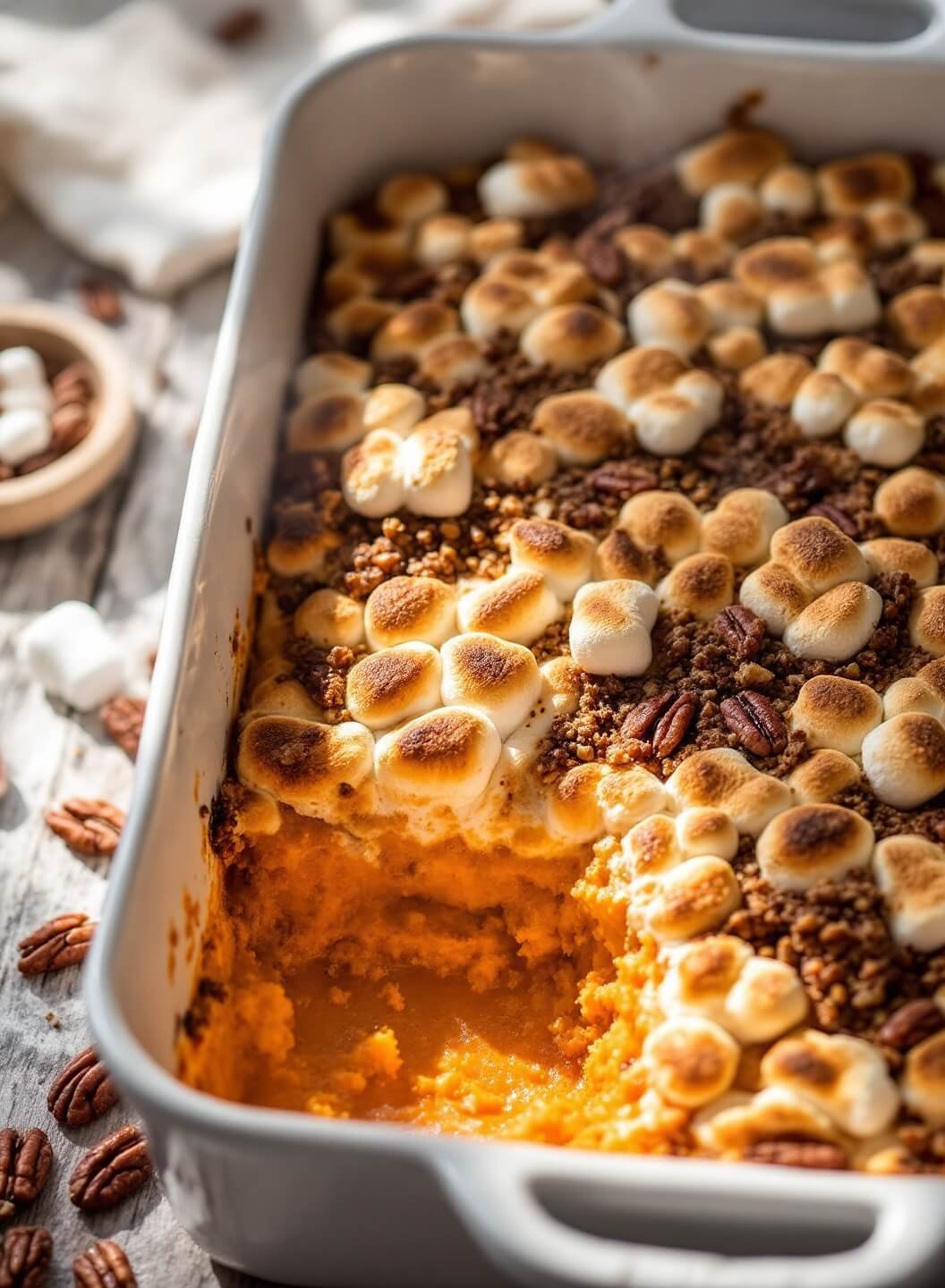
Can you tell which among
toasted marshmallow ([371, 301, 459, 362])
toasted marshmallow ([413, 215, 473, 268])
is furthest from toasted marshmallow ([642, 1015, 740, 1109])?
toasted marshmallow ([413, 215, 473, 268])

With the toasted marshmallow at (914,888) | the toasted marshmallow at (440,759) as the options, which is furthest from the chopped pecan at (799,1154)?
the toasted marshmallow at (440,759)

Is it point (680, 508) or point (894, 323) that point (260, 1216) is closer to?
point (680, 508)

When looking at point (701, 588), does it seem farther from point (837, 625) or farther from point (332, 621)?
point (332, 621)

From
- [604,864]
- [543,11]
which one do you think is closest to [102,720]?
[604,864]

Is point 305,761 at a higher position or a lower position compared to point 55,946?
higher

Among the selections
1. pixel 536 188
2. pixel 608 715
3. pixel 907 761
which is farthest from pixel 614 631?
pixel 536 188

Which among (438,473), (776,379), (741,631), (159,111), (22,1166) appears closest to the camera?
(22,1166)

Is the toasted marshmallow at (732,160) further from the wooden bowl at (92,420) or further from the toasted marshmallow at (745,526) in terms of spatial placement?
the wooden bowl at (92,420)
